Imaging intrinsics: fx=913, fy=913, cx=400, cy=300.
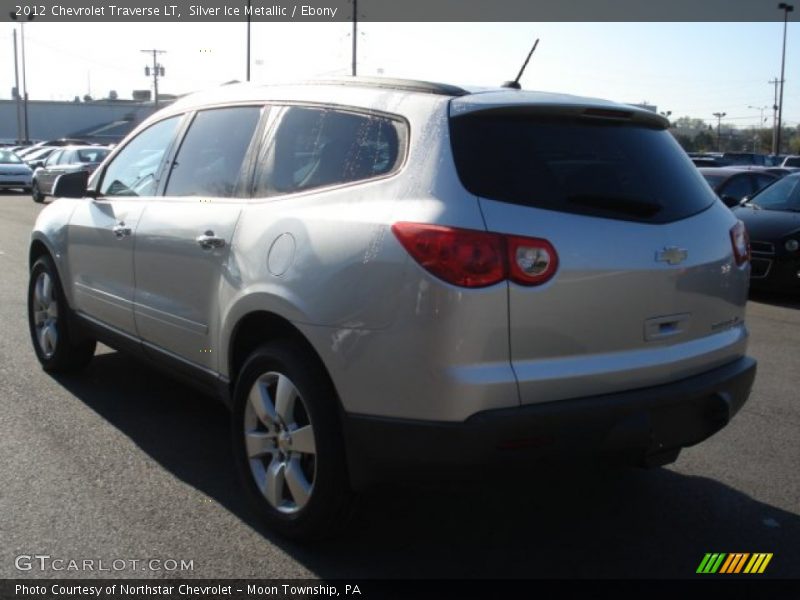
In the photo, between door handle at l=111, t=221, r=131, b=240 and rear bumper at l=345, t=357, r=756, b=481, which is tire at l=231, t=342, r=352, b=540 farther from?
door handle at l=111, t=221, r=131, b=240

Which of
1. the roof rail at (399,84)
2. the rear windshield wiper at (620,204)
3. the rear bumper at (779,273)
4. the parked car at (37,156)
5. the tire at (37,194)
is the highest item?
the roof rail at (399,84)

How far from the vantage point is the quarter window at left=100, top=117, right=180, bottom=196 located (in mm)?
5037

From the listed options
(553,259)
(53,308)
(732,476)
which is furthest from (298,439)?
(53,308)

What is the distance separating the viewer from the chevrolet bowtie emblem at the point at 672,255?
347 cm

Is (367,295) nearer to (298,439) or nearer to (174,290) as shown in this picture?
(298,439)

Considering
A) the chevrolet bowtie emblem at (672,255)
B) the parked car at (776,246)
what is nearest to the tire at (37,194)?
the parked car at (776,246)

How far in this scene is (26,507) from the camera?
406 centimetres

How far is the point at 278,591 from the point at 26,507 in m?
1.41

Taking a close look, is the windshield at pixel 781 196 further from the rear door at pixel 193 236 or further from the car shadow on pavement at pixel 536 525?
the rear door at pixel 193 236

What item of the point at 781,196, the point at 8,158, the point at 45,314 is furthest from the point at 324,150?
the point at 8,158

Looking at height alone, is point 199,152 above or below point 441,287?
above

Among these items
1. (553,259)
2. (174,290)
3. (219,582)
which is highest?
(553,259)

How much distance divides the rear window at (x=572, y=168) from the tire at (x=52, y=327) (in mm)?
3597

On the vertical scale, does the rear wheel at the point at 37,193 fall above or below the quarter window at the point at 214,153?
below
